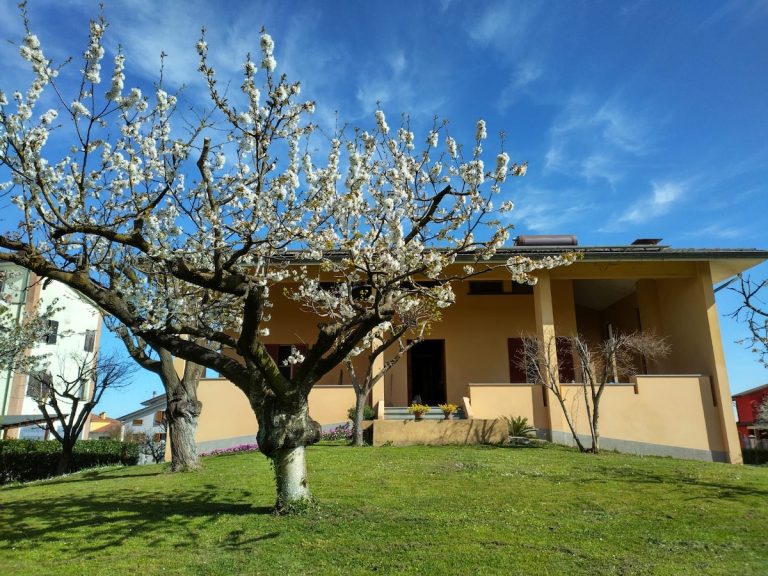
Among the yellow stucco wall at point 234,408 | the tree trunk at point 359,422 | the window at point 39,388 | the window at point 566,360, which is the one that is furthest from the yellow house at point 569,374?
the window at point 39,388

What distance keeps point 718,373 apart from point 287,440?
12855 mm

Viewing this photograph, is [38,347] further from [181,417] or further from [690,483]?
[690,483]

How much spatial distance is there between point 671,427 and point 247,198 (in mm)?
13105

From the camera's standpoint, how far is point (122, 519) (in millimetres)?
6973

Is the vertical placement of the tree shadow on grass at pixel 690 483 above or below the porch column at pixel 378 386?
below

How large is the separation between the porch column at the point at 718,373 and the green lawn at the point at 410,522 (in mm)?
5067

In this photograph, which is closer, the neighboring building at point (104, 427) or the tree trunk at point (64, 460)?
the tree trunk at point (64, 460)

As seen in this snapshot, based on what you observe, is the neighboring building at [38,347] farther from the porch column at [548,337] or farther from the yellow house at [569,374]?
the porch column at [548,337]

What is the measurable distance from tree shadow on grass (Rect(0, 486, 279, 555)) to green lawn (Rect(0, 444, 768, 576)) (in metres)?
0.03

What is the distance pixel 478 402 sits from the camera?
48.2 ft

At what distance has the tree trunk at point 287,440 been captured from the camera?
266 inches

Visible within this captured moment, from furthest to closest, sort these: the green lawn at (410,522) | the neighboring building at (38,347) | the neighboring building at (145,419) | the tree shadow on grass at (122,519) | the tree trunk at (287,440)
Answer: the neighboring building at (145,419)
the neighboring building at (38,347)
the tree trunk at (287,440)
the tree shadow on grass at (122,519)
the green lawn at (410,522)

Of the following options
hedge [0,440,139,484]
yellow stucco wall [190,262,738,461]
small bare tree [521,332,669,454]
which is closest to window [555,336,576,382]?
yellow stucco wall [190,262,738,461]

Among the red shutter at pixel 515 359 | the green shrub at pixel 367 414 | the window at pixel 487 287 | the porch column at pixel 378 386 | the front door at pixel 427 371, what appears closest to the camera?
the green shrub at pixel 367 414
